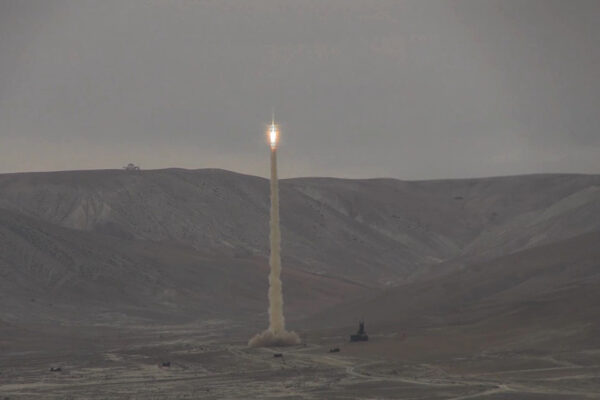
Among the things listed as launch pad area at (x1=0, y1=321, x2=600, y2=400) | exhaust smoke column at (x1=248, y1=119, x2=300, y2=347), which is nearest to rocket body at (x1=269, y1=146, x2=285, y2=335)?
exhaust smoke column at (x1=248, y1=119, x2=300, y2=347)

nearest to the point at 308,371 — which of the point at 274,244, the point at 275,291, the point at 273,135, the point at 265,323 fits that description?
the point at 275,291

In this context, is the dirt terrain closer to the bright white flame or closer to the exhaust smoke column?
the exhaust smoke column

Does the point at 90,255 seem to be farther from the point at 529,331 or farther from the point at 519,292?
the point at 529,331

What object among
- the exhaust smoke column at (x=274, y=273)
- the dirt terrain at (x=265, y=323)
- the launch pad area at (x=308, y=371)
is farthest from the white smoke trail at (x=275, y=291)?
the dirt terrain at (x=265, y=323)

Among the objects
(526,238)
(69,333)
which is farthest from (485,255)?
(69,333)

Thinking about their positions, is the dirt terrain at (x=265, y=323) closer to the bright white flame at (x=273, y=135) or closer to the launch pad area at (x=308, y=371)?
the launch pad area at (x=308, y=371)
